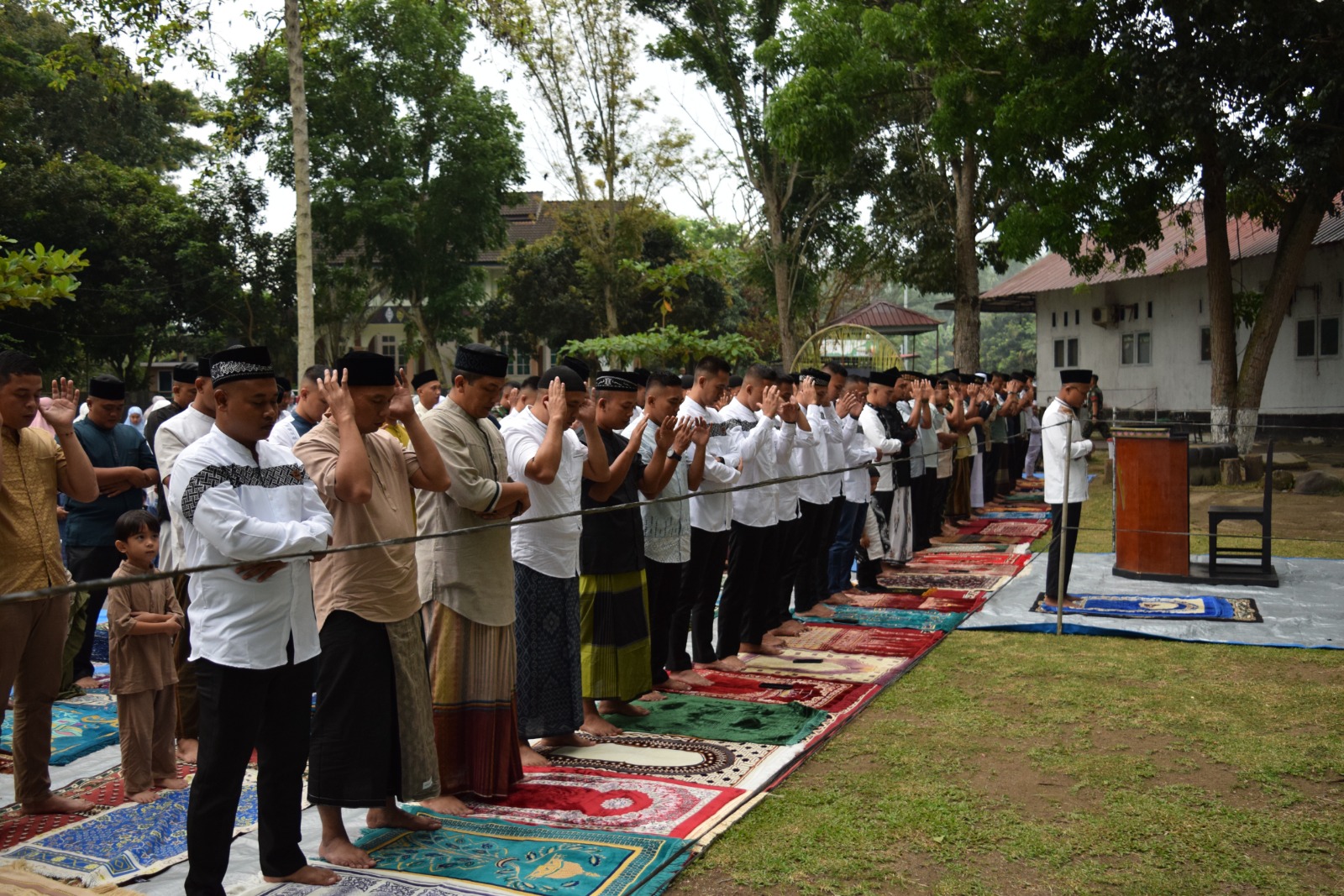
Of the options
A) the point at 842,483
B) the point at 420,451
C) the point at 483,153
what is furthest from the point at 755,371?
the point at 483,153

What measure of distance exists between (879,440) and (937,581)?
1338mm

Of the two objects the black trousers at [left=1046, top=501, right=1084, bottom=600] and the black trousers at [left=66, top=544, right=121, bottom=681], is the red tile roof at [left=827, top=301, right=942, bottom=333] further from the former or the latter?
the black trousers at [left=66, top=544, right=121, bottom=681]

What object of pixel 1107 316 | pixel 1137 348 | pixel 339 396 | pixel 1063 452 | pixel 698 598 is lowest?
Answer: pixel 698 598

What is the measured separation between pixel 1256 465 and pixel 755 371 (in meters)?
12.0

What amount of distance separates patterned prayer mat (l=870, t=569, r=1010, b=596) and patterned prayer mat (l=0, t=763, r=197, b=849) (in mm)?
6425

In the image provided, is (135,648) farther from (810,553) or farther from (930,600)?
(930,600)

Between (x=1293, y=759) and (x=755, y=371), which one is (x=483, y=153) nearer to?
(x=755, y=371)

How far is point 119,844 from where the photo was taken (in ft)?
14.2

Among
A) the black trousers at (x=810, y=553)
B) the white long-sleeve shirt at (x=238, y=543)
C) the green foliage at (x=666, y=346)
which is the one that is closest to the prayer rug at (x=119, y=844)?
the white long-sleeve shirt at (x=238, y=543)

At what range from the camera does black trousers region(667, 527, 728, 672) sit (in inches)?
277

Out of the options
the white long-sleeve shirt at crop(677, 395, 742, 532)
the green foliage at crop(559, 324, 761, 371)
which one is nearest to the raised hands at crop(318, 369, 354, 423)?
the white long-sleeve shirt at crop(677, 395, 742, 532)

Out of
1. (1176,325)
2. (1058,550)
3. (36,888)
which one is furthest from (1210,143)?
(36,888)

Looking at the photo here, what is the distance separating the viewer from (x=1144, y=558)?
1007 cm

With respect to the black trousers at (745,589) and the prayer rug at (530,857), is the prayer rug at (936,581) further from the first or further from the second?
the prayer rug at (530,857)
